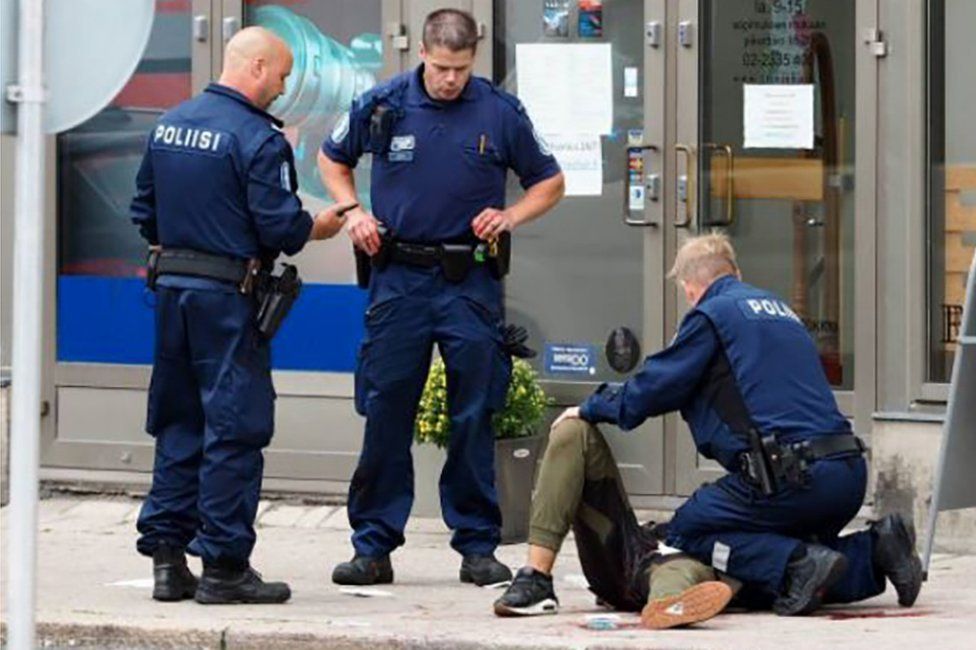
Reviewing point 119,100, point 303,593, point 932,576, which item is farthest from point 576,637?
point 119,100

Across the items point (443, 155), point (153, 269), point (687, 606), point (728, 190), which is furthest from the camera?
point (728, 190)

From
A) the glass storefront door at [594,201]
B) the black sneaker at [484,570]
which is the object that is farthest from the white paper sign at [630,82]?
the black sneaker at [484,570]

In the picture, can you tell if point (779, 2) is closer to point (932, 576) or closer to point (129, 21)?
point (932, 576)

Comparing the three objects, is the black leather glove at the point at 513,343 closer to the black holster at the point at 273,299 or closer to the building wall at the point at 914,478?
the black holster at the point at 273,299

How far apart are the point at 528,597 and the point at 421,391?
3.72ft

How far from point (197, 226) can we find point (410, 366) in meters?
1.02

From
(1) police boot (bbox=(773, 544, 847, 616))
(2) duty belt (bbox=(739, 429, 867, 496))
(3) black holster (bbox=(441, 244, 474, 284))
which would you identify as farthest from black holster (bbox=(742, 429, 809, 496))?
(3) black holster (bbox=(441, 244, 474, 284))

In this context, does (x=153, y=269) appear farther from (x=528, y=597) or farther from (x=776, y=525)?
(x=776, y=525)

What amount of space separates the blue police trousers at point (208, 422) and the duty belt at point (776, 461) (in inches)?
65.8

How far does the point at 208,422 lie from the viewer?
890 centimetres

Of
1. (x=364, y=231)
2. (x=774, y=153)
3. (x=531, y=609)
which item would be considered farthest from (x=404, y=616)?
(x=774, y=153)

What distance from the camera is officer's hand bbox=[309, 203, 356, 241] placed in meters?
9.02

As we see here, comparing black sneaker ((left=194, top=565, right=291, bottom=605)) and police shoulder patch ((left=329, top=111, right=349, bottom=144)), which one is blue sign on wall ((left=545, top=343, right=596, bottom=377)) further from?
black sneaker ((left=194, top=565, right=291, bottom=605))

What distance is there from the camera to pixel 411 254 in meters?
9.38
